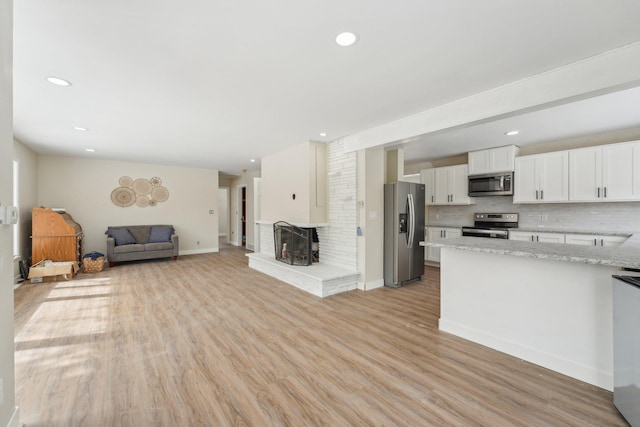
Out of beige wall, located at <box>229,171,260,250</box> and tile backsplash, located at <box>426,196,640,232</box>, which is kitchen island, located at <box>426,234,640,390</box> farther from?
beige wall, located at <box>229,171,260,250</box>

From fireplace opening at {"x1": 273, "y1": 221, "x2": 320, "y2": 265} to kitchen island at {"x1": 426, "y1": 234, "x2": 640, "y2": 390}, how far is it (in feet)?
8.05

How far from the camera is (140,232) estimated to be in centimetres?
686

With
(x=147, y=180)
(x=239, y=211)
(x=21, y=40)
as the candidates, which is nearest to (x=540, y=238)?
(x=21, y=40)

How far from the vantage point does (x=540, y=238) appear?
4.62 meters

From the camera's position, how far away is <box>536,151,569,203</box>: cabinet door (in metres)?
4.52

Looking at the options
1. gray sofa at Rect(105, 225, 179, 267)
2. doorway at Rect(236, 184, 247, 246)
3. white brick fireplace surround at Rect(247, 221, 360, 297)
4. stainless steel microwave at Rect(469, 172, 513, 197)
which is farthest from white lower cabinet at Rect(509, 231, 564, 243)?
doorway at Rect(236, 184, 247, 246)

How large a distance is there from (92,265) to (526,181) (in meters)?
8.51

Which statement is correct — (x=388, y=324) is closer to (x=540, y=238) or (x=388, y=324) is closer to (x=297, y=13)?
(x=297, y=13)

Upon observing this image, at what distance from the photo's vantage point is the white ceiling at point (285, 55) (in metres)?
1.69

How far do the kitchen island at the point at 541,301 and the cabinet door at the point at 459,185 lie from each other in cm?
318

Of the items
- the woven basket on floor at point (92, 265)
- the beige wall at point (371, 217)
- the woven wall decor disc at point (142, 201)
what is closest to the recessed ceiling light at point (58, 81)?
the beige wall at point (371, 217)

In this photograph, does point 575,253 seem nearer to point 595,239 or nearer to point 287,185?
point 595,239

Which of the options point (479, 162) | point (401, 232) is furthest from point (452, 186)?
point (401, 232)

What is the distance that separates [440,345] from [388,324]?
0.60 metres
